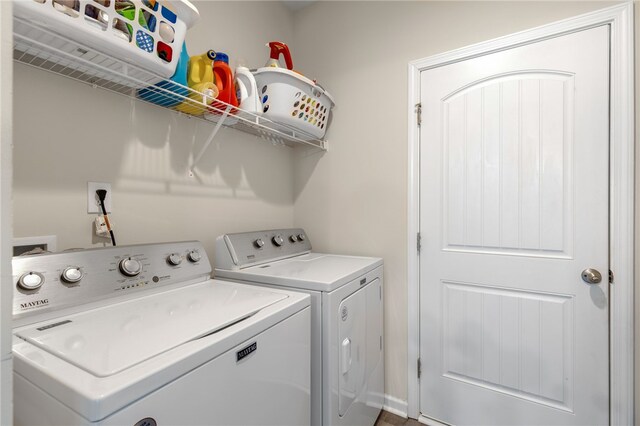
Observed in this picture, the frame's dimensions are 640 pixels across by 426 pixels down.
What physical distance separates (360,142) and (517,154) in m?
0.93

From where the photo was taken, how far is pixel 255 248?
1658 mm

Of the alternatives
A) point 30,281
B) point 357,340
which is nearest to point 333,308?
point 357,340

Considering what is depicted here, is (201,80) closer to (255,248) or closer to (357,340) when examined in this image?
(255,248)

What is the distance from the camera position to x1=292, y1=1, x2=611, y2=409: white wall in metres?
1.84

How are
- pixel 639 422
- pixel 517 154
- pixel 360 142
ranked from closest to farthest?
pixel 639 422, pixel 517 154, pixel 360 142

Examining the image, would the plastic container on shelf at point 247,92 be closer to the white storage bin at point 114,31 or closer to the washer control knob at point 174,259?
the white storage bin at point 114,31

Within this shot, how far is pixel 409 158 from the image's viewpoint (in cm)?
189

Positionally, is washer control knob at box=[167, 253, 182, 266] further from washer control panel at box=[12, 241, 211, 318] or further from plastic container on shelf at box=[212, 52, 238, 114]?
plastic container on shelf at box=[212, 52, 238, 114]

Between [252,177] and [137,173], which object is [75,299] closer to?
[137,173]

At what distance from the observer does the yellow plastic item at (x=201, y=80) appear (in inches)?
52.3

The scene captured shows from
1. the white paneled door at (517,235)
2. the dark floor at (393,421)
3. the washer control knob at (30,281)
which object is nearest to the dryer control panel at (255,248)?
the washer control knob at (30,281)

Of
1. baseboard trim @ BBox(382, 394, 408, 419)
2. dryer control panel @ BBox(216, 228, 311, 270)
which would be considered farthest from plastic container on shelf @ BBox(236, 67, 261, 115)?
baseboard trim @ BBox(382, 394, 408, 419)

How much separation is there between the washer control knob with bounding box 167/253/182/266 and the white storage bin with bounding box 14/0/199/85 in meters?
0.69

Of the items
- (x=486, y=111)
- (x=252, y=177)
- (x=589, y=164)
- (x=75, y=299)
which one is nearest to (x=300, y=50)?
(x=252, y=177)
